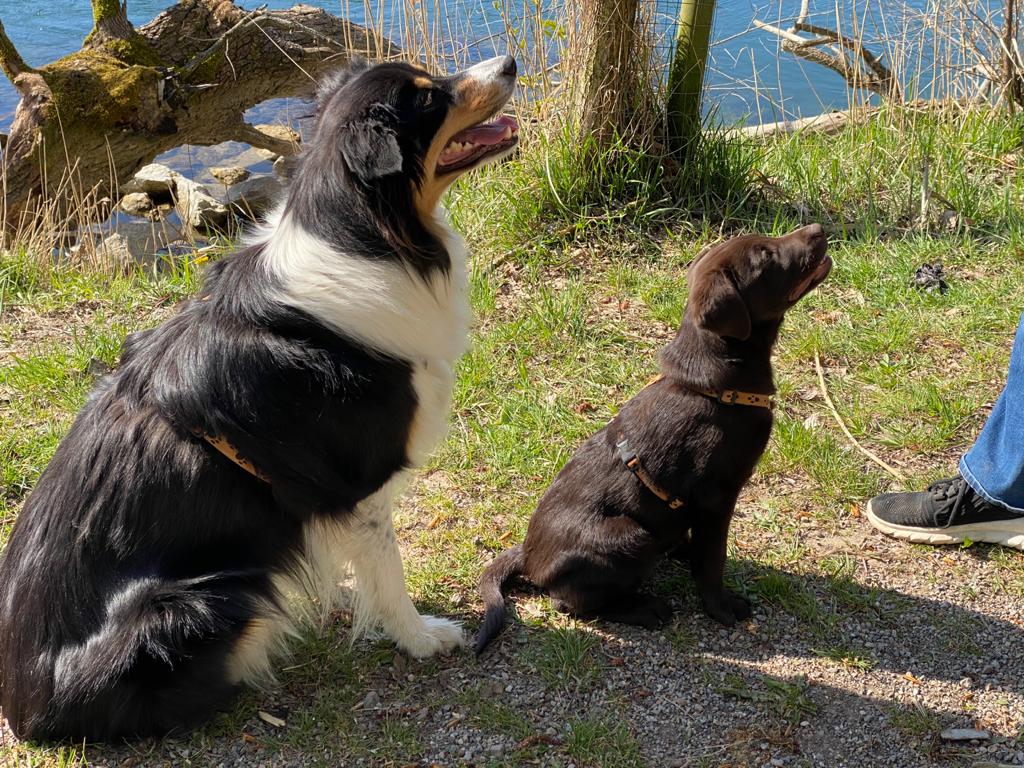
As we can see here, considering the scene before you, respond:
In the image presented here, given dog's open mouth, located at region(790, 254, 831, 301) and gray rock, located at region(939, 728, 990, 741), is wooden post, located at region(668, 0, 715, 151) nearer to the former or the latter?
dog's open mouth, located at region(790, 254, 831, 301)

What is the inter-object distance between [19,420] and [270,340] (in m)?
2.13

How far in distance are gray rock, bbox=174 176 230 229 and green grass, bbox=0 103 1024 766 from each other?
10.4ft

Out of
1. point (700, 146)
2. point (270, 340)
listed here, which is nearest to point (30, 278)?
point (270, 340)

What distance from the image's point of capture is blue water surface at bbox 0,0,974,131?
18.6ft

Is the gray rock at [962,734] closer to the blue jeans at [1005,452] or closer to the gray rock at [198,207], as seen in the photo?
the blue jeans at [1005,452]

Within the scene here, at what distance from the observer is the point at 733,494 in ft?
9.09

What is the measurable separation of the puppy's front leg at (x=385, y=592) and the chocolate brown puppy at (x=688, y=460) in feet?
0.49

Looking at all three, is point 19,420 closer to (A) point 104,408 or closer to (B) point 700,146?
(A) point 104,408

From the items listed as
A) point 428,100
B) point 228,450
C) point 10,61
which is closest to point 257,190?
point 10,61

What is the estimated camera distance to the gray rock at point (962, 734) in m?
2.45

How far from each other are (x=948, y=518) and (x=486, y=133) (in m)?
2.02

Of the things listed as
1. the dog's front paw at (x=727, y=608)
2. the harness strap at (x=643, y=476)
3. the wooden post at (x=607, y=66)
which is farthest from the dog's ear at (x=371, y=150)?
the wooden post at (x=607, y=66)

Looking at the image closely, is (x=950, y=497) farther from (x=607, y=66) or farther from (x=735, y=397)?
(x=607, y=66)

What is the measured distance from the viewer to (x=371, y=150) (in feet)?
7.36
